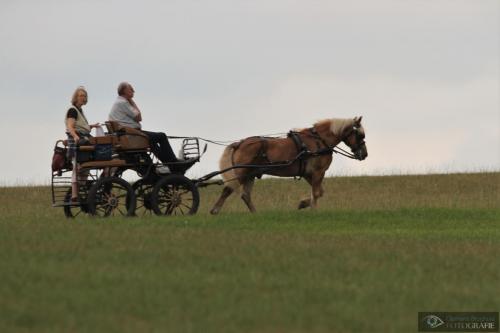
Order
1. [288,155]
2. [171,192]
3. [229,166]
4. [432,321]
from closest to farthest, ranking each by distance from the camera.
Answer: [432,321]
[171,192]
[229,166]
[288,155]

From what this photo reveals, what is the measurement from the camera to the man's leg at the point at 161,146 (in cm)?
2036

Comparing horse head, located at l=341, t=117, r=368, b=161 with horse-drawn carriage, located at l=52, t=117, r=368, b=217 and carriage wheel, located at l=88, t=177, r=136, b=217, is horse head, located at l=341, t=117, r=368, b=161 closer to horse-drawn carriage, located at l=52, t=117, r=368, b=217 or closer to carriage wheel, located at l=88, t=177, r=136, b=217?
horse-drawn carriage, located at l=52, t=117, r=368, b=217

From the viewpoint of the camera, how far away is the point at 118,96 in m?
20.5

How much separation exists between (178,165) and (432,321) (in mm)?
10651

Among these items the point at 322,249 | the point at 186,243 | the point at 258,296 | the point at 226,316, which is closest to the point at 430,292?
the point at 258,296

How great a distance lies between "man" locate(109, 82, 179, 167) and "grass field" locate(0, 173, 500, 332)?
1.31 meters

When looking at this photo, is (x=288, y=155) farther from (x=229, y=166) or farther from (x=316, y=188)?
(x=229, y=166)

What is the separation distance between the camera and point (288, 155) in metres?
22.7

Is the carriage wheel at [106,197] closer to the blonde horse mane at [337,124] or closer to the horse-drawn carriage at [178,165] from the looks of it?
the horse-drawn carriage at [178,165]

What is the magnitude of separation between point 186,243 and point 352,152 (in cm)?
840

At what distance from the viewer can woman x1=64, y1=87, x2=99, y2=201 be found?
773 inches

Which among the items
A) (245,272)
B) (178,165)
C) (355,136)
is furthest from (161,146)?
(245,272)

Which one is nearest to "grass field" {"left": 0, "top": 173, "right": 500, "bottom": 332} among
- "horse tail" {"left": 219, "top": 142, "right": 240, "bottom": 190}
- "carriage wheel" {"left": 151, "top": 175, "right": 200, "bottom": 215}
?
"carriage wheel" {"left": 151, "top": 175, "right": 200, "bottom": 215}

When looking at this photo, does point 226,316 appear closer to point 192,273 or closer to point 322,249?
point 192,273
